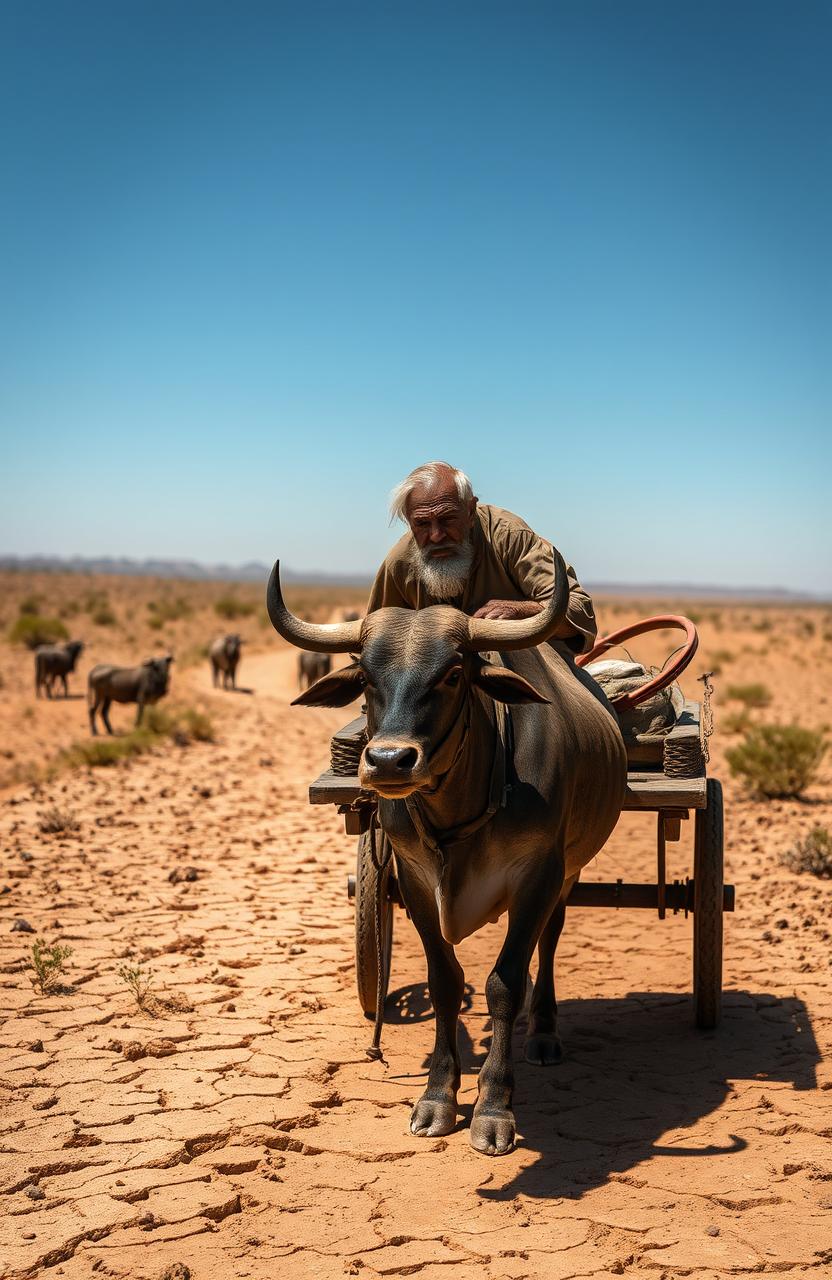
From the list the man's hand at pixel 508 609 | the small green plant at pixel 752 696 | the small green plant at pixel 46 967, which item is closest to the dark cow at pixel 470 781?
the man's hand at pixel 508 609

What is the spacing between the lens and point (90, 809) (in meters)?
11.0

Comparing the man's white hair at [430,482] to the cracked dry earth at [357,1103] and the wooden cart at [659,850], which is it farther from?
the cracked dry earth at [357,1103]

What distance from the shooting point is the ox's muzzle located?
11.2 ft

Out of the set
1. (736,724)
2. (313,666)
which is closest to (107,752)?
(313,666)

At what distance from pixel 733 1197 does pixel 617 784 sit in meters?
1.71

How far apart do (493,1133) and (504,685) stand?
169 cm

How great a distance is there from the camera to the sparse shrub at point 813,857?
341 inches

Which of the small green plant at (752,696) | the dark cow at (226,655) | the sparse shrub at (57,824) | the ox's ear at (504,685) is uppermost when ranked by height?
the ox's ear at (504,685)

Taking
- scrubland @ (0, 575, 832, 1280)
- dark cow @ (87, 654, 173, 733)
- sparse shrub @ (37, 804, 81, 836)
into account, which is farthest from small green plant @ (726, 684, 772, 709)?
sparse shrub @ (37, 804, 81, 836)

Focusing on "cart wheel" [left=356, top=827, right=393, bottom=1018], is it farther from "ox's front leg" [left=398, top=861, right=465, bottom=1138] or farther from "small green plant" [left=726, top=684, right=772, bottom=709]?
"small green plant" [left=726, top=684, right=772, bottom=709]

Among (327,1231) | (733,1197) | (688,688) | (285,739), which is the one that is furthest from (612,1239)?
(688,688)

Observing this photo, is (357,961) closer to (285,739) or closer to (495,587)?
(495,587)

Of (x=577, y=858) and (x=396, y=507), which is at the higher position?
(x=396, y=507)

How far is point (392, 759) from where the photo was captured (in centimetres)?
339
